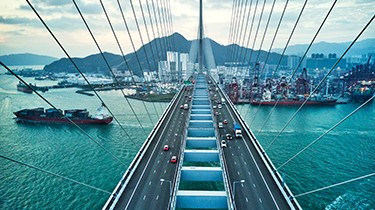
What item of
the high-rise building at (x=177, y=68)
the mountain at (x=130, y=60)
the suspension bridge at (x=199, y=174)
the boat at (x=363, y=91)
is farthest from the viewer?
the mountain at (x=130, y=60)

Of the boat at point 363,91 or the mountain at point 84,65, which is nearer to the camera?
the boat at point 363,91

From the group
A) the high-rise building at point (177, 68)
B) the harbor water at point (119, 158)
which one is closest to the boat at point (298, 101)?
the harbor water at point (119, 158)

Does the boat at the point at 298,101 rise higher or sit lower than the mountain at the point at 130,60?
lower

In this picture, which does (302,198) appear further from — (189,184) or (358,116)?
(358,116)

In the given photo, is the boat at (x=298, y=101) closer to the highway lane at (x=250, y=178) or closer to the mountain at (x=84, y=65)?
the highway lane at (x=250, y=178)

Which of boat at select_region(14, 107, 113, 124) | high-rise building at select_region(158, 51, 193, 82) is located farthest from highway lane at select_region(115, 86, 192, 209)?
high-rise building at select_region(158, 51, 193, 82)

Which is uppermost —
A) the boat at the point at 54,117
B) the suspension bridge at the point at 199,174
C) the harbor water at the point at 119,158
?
the suspension bridge at the point at 199,174
